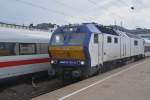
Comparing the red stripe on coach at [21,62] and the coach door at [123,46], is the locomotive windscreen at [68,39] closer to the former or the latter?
the red stripe on coach at [21,62]

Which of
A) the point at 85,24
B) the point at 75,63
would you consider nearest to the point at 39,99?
the point at 75,63

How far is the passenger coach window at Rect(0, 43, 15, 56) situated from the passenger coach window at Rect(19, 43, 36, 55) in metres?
0.73

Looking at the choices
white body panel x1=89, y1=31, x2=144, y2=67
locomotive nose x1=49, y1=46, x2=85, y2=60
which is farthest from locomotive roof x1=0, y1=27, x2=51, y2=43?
white body panel x1=89, y1=31, x2=144, y2=67

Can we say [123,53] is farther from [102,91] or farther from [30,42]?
[102,91]

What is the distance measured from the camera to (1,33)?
1440 cm

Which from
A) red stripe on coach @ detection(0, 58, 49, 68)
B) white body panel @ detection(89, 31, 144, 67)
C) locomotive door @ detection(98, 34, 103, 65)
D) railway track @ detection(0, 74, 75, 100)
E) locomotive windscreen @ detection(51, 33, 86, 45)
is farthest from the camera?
locomotive door @ detection(98, 34, 103, 65)

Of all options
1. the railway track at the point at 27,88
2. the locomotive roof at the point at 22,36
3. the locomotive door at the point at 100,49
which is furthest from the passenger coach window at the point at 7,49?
the locomotive door at the point at 100,49

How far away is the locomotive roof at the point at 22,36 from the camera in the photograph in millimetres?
14773

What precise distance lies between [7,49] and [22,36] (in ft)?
5.70

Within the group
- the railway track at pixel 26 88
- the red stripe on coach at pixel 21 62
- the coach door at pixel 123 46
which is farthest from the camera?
the coach door at pixel 123 46

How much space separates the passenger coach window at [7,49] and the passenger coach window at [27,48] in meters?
0.73

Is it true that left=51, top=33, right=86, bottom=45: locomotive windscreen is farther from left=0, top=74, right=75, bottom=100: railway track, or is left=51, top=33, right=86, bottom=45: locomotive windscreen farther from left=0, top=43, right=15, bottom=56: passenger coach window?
left=0, top=43, right=15, bottom=56: passenger coach window

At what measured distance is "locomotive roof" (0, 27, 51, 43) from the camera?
48.5 feet

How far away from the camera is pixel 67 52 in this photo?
17094 millimetres
